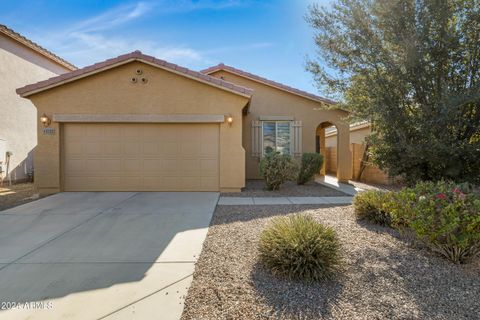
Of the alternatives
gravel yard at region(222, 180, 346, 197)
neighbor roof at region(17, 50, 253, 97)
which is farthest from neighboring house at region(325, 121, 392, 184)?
neighbor roof at region(17, 50, 253, 97)

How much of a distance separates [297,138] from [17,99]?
13371 mm

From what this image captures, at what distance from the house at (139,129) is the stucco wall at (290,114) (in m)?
3.13

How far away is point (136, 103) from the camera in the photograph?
343 inches

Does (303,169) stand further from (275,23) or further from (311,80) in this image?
(275,23)

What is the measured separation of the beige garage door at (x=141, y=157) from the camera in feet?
28.8

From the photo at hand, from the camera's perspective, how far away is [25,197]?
8211 mm

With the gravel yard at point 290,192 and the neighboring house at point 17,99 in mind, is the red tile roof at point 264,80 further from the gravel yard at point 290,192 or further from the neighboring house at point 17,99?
the neighboring house at point 17,99

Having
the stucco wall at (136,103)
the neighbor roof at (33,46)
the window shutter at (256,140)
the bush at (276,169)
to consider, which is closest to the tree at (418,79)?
the bush at (276,169)

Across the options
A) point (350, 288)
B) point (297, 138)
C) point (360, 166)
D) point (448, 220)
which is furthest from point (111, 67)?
point (360, 166)

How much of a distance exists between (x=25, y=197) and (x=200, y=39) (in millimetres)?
9001

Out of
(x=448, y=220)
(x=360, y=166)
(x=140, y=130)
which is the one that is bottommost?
(x=448, y=220)

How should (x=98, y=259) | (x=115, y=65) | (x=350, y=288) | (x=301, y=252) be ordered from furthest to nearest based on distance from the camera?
1. (x=115, y=65)
2. (x=98, y=259)
3. (x=301, y=252)
4. (x=350, y=288)

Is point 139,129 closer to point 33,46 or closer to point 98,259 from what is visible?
point 98,259

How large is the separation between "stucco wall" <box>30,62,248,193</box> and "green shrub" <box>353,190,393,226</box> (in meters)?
4.35
